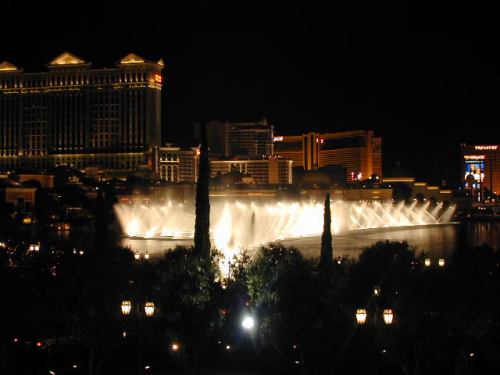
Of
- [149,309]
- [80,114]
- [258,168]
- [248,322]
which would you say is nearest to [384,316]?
[248,322]

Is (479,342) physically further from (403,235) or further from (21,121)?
(21,121)

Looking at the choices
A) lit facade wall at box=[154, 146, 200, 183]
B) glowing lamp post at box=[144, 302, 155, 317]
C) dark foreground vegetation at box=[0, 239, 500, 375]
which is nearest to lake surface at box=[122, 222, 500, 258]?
dark foreground vegetation at box=[0, 239, 500, 375]

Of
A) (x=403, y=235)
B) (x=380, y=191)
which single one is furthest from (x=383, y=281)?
(x=380, y=191)

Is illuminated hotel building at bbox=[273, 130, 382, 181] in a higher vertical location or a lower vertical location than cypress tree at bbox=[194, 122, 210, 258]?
higher

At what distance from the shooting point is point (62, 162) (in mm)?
130500

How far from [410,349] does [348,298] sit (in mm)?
3772

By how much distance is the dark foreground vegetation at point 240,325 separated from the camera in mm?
21469

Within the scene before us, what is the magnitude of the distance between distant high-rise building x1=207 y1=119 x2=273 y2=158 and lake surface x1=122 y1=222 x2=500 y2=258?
2721 inches

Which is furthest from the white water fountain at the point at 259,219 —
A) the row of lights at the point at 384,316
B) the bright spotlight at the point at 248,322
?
the row of lights at the point at 384,316

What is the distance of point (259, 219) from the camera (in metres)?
95.5

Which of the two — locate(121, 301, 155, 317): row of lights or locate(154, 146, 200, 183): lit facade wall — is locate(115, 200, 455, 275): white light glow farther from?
locate(121, 301, 155, 317): row of lights

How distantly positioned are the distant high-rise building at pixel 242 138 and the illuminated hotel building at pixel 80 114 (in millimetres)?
36609

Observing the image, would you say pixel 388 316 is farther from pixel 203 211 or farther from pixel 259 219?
pixel 259 219

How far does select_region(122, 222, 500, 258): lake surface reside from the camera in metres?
59.6
